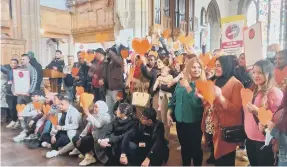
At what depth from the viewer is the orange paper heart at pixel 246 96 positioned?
1.61m

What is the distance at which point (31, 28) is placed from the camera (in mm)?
6848

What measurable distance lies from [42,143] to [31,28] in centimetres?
476

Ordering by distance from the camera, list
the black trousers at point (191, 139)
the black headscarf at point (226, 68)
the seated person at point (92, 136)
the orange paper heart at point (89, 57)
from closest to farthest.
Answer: the black headscarf at point (226, 68) → the black trousers at point (191, 139) → the seated person at point (92, 136) → the orange paper heart at point (89, 57)

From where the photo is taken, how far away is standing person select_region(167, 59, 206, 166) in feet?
6.57

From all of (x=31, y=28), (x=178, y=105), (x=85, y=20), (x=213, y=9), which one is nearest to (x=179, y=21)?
(x=213, y=9)

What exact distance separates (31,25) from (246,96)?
6908 mm

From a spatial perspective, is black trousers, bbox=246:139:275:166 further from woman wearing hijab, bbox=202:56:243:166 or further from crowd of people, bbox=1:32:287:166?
woman wearing hijab, bbox=202:56:243:166

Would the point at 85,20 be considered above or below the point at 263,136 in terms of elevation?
above

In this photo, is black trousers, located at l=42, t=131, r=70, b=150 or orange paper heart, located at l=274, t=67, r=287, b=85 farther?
black trousers, located at l=42, t=131, r=70, b=150

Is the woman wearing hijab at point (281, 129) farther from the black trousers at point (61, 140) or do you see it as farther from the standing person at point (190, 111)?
the black trousers at point (61, 140)

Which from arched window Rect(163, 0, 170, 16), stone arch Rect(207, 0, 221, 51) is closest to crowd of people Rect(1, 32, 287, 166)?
arched window Rect(163, 0, 170, 16)

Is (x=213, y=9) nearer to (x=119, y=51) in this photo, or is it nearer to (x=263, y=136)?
(x=119, y=51)

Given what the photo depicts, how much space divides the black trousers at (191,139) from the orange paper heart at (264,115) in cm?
65

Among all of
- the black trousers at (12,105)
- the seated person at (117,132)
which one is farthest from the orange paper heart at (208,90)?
the black trousers at (12,105)
